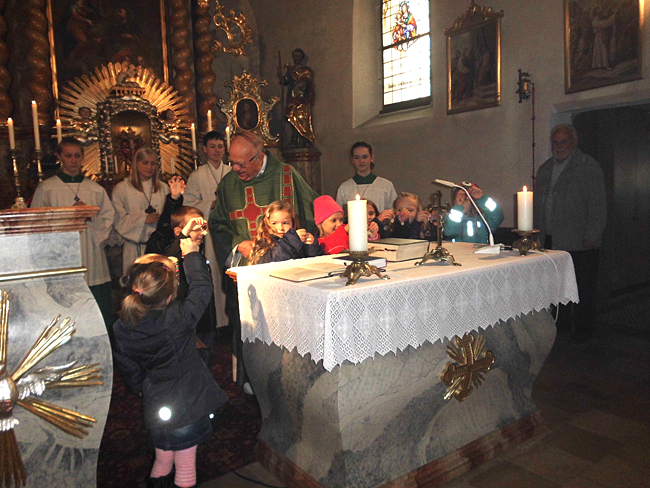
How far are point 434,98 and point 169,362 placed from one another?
229 inches

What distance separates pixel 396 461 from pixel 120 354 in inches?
54.1

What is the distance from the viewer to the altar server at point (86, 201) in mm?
5086

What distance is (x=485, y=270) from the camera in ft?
8.54

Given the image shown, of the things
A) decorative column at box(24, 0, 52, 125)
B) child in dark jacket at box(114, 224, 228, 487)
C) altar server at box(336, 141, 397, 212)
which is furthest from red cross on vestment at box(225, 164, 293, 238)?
decorative column at box(24, 0, 52, 125)

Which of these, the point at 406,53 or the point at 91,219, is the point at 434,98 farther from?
the point at 91,219

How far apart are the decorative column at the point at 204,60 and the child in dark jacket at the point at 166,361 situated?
22.1ft

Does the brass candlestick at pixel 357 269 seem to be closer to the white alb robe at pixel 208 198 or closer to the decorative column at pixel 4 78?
the white alb robe at pixel 208 198

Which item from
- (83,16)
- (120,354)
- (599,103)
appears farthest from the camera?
(83,16)

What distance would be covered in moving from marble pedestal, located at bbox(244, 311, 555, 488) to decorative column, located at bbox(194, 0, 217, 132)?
6.71m

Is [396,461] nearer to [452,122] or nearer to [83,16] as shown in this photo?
[452,122]

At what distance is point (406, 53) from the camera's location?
8031 mm

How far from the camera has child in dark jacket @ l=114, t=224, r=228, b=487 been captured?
2.30m

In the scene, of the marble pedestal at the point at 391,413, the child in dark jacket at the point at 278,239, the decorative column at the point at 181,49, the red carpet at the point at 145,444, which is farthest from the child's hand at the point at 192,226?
the decorative column at the point at 181,49

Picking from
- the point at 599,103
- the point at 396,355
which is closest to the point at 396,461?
the point at 396,355
